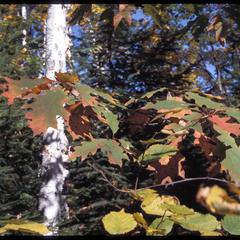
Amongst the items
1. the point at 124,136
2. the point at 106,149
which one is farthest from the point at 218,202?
the point at 124,136

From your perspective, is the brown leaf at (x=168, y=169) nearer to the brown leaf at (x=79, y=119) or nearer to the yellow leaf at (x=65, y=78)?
the brown leaf at (x=79, y=119)

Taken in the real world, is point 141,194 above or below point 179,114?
below

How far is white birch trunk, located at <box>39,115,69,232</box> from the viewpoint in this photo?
10.3 ft

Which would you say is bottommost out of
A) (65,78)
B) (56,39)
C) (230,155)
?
(230,155)

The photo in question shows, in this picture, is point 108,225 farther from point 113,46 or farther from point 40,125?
point 113,46

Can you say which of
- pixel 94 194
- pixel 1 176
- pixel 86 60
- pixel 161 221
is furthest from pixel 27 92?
pixel 86 60

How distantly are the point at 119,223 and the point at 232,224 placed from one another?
0.84 feet

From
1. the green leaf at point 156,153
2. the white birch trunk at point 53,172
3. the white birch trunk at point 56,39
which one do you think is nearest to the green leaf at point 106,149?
the green leaf at point 156,153

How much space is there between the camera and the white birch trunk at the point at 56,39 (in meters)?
3.60

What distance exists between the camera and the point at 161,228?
94 cm

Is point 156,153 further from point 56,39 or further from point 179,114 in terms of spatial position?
point 56,39

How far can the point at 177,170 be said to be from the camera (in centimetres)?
→ 157

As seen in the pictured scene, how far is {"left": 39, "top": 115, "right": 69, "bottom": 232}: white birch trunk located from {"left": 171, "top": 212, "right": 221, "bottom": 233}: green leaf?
2242mm

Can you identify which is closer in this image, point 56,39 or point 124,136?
point 56,39
